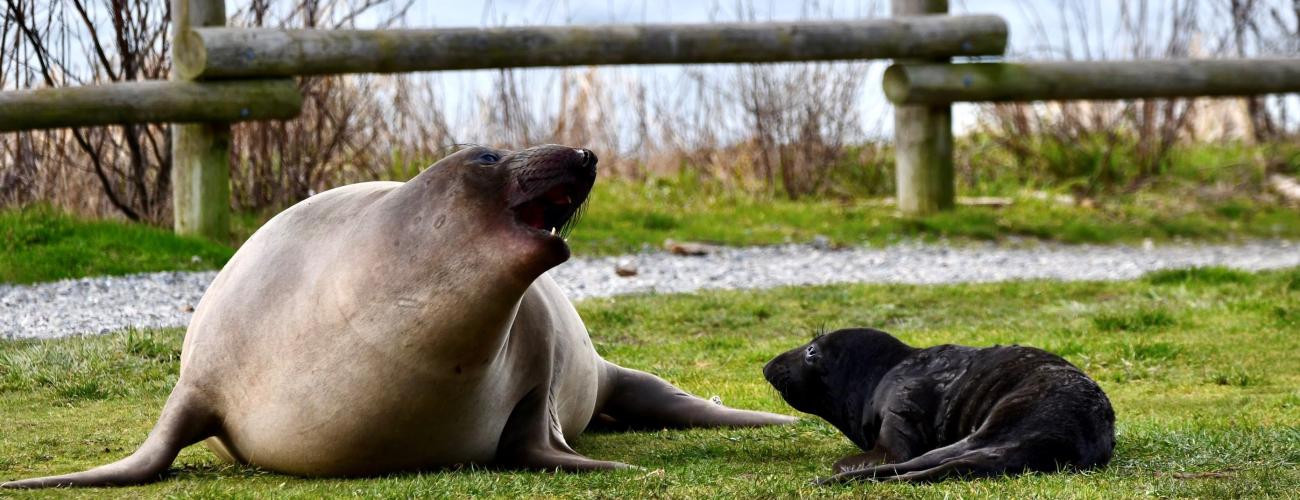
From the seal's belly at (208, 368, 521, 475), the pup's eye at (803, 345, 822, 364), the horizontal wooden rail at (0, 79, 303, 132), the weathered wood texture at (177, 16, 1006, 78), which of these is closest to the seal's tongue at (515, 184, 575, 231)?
the seal's belly at (208, 368, 521, 475)

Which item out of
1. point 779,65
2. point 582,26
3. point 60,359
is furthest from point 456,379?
point 779,65

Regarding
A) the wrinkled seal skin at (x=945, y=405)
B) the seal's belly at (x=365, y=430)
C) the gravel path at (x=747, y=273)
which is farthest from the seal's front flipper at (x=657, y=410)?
the gravel path at (x=747, y=273)

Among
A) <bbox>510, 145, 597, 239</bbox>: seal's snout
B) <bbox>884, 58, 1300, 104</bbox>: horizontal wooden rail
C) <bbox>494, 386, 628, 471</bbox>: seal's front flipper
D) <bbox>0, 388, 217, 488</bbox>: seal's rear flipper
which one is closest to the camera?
<bbox>510, 145, 597, 239</bbox>: seal's snout

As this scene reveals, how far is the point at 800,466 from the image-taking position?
445 centimetres

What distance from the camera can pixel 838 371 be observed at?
4816 millimetres

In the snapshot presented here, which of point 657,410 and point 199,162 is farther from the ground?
point 199,162

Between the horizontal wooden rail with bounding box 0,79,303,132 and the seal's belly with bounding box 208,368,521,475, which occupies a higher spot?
the horizontal wooden rail with bounding box 0,79,303,132

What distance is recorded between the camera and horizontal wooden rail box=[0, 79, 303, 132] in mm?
9031

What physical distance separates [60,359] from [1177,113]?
11879mm

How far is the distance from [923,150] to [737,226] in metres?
1.65

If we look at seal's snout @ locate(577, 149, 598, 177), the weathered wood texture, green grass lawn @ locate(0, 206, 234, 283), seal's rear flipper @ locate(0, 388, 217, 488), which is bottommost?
green grass lawn @ locate(0, 206, 234, 283)

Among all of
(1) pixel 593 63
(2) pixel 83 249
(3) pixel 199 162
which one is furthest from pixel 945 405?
(1) pixel 593 63

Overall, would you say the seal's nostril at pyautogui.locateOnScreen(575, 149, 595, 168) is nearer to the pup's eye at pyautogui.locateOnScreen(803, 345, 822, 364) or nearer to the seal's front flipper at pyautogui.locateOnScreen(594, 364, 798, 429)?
the pup's eye at pyautogui.locateOnScreen(803, 345, 822, 364)

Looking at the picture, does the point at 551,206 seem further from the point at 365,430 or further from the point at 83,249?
the point at 83,249
